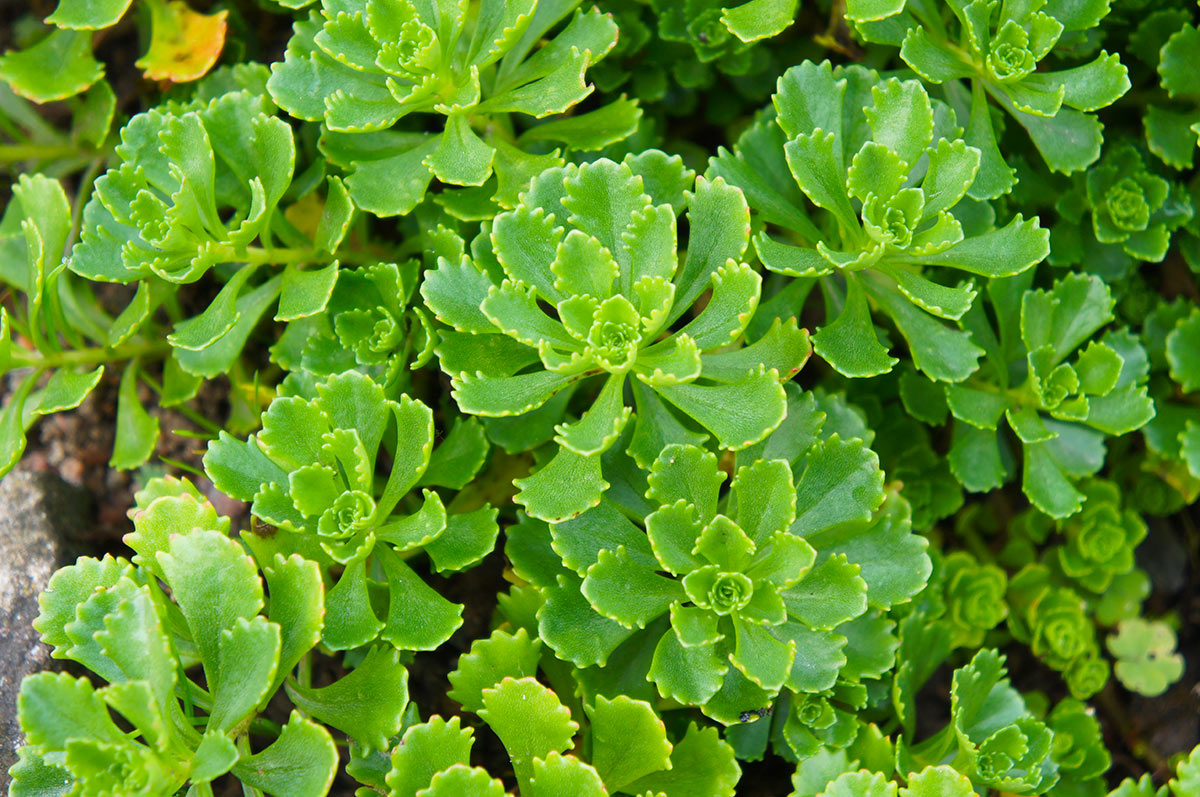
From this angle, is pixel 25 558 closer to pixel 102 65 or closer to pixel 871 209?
pixel 102 65

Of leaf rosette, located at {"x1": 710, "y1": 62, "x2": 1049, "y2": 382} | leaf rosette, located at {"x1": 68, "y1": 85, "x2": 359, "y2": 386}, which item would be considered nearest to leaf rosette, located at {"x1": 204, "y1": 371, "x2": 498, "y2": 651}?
leaf rosette, located at {"x1": 68, "y1": 85, "x2": 359, "y2": 386}

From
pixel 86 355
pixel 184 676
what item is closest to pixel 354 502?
pixel 184 676

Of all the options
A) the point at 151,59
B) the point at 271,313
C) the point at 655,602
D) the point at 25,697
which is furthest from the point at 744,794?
the point at 151,59

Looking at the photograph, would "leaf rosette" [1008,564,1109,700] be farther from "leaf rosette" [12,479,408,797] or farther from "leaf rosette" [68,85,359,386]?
"leaf rosette" [68,85,359,386]

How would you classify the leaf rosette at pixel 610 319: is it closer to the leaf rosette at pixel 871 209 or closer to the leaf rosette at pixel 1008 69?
the leaf rosette at pixel 871 209

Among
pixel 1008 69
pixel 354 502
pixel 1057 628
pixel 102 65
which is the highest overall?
pixel 1008 69

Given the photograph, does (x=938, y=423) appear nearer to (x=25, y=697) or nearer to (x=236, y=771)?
(x=236, y=771)

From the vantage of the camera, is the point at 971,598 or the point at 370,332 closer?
the point at 370,332
